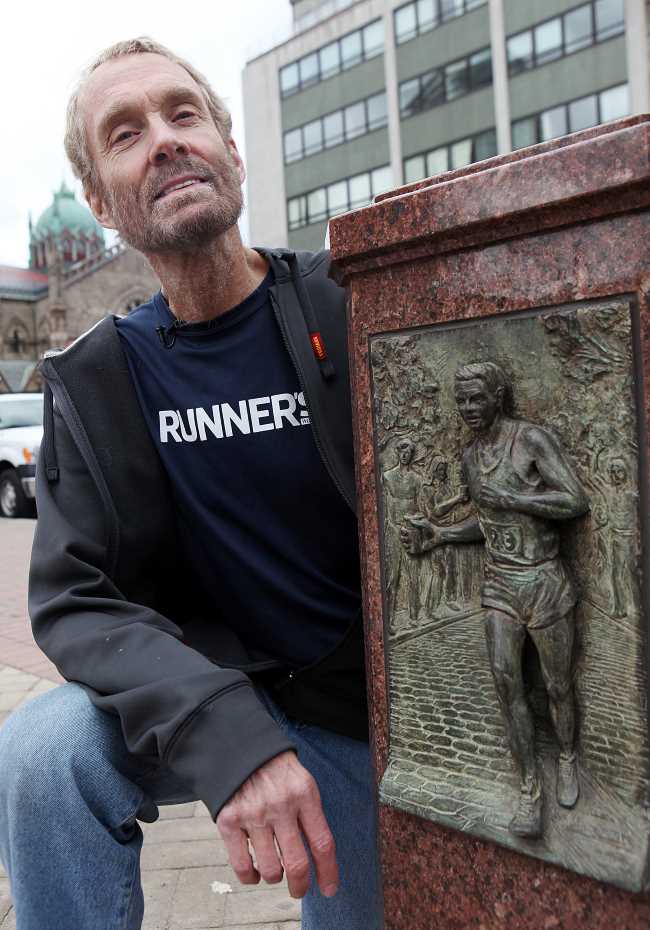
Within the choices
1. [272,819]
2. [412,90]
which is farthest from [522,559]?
[412,90]

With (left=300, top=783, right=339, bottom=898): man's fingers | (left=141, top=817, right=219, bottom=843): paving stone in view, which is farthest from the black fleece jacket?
(left=141, top=817, right=219, bottom=843): paving stone

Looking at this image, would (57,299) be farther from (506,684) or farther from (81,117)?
(506,684)

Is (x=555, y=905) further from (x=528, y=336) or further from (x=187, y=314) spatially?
(x=187, y=314)

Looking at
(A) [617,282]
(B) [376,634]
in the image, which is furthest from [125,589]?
(A) [617,282]

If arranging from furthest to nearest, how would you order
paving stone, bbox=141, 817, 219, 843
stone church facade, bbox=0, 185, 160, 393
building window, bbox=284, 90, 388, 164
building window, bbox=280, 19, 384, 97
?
stone church facade, bbox=0, 185, 160, 393 → building window, bbox=280, 19, 384, 97 → building window, bbox=284, 90, 388, 164 → paving stone, bbox=141, 817, 219, 843

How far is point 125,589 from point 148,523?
0.51 feet

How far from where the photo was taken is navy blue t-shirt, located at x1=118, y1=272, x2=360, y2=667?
1.98 meters

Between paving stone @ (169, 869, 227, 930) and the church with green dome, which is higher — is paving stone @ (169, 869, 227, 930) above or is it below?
below

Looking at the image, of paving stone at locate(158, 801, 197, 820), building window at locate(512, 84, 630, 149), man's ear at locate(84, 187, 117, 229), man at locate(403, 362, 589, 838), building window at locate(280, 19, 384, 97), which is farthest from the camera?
building window at locate(280, 19, 384, 97)

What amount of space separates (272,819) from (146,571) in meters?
0.71

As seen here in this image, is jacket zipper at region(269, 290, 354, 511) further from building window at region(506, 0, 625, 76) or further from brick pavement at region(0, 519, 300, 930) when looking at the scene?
building window at region(506, 0, 625, 76)

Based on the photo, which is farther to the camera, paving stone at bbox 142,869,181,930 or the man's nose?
paving stone at bbox 142,869,181,930

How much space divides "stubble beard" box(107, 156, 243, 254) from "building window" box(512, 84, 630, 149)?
2284 centimetres

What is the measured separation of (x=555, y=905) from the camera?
1453 mm
